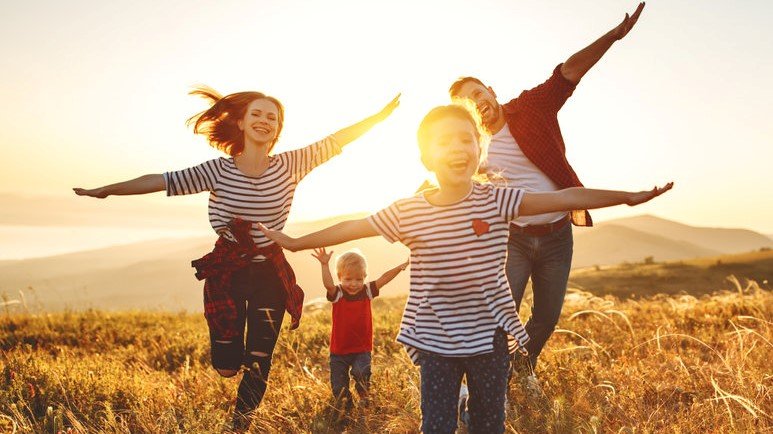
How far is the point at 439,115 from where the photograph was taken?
321 centimetres

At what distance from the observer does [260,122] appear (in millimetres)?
4617

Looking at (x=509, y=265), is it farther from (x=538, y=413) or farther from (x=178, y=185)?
(x=178, y=185)

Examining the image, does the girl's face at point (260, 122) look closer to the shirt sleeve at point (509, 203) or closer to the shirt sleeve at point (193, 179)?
the shirt sleeve at point (193, 179)

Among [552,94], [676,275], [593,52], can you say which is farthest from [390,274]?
[676,275]

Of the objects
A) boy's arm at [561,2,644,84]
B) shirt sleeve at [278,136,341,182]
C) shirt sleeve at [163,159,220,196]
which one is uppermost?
boy's arm at [561,2,644,84]

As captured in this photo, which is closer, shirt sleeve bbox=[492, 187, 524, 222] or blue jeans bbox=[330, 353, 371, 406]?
shirt sleeve bbox=[492, 187, 524, 222]

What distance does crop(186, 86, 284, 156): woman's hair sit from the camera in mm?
4766

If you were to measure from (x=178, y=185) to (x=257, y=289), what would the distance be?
0.94 metres

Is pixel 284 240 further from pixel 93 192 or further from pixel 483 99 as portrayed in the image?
pixel 483 99

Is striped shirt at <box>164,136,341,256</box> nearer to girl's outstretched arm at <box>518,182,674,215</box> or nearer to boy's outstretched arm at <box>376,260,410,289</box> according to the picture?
boy's outstretched arm at <box>376,260,410,289</box>

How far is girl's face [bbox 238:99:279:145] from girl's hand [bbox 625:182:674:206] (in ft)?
9.04

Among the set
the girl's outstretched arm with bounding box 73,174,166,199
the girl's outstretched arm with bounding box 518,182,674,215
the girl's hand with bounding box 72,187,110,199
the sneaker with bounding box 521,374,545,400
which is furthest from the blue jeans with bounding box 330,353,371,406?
the girl's outstretched arm with bounding box 518,182,674,215

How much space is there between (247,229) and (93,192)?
104 cm

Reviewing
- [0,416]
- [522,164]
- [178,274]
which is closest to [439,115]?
[522,164]
